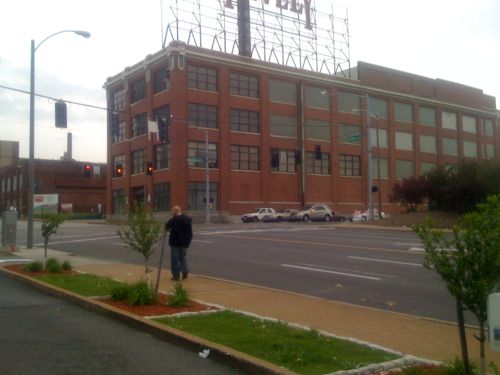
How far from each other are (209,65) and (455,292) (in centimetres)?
5440

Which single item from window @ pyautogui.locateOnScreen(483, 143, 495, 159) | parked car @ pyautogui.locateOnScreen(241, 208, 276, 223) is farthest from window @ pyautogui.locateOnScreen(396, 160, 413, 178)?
parked car @ pyautogui.locateOnScreen(241, 208, 276, 223)

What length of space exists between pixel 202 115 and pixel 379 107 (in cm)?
2428

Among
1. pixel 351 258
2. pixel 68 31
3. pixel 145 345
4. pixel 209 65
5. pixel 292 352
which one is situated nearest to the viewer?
pixel 292 352

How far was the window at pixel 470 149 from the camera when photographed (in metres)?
81.1

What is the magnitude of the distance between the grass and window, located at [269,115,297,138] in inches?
2112

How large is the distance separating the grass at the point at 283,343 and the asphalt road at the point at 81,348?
451 millimetres

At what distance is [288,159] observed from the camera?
205 feet

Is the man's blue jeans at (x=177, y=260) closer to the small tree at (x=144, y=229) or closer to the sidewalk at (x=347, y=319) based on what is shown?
the sidewalk at (x=347, y=319)

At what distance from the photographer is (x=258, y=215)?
55250 mm

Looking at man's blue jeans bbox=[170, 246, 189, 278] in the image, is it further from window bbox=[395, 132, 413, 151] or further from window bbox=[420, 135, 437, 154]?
window bbox=[420, 135, 437, 154]

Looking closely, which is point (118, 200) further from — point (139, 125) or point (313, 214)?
point (313, 214)

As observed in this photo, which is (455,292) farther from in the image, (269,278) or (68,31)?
(68,31)

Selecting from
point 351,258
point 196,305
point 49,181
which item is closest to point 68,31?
point 351,258

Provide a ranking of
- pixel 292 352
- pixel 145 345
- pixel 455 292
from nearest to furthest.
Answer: pixel 455 292, pixel 292 352, pixel 145 345
